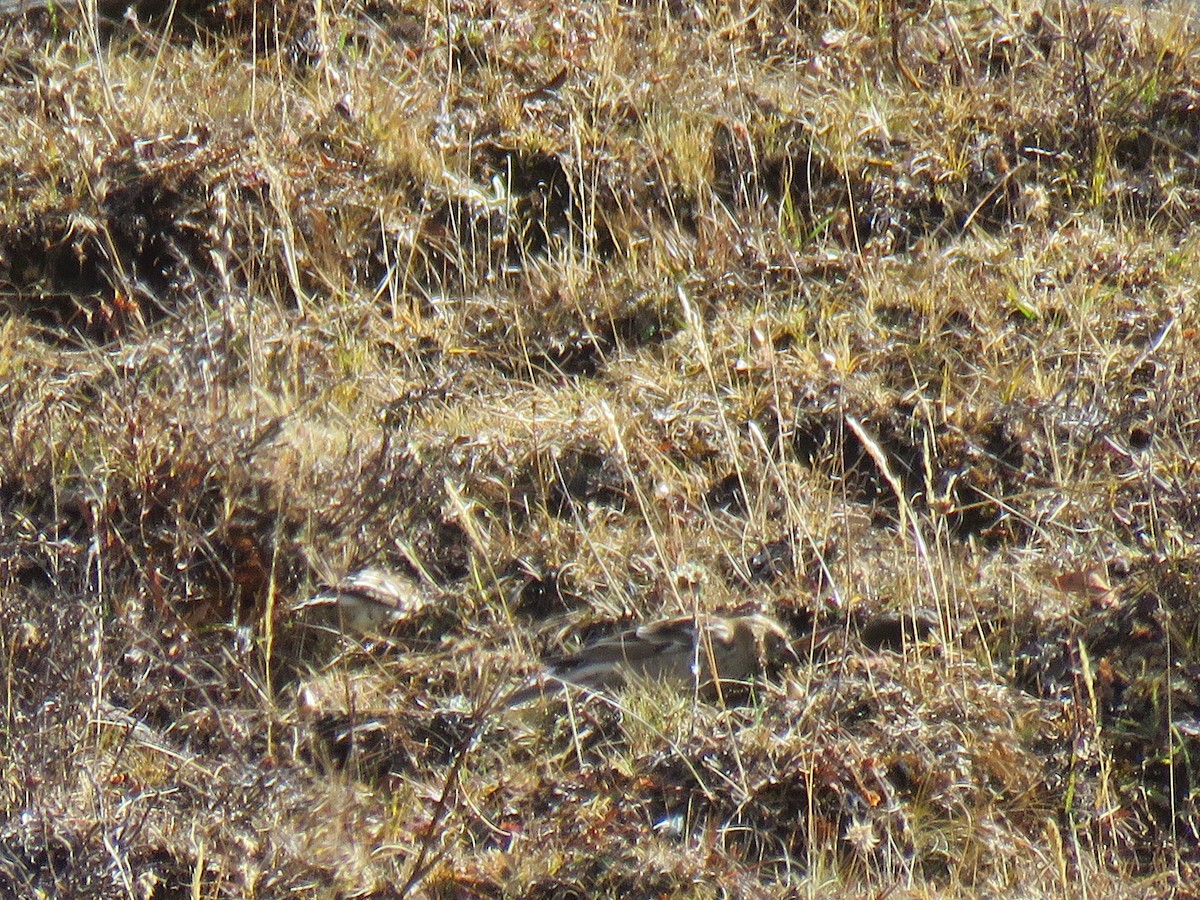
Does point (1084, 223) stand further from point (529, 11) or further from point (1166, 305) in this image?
point (529, 11)

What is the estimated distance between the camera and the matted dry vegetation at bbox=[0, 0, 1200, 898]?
312 cm

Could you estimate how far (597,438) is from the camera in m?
3.91

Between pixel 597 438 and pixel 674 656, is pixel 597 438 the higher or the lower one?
the higher one

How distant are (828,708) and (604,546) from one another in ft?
2.42

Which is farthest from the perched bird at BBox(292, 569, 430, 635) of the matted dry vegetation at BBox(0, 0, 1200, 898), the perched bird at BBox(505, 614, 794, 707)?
the perched bird at BBox(505, 614, 794, 707)

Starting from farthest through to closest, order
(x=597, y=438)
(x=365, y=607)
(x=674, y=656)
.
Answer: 1. (x=597, y=438)
2. (x=365, y=607)
3. (x=674, y=656)

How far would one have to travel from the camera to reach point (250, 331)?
11.9 feet

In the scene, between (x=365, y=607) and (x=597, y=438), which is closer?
(x=365, y=607)

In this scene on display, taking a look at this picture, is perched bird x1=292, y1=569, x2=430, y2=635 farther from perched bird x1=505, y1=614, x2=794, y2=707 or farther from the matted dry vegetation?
perched bird x1=505, y1=614, x2=794, y2=707

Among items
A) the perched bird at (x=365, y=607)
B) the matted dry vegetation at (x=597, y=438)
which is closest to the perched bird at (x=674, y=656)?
the matted dry vegetation at (x=597, y=438)

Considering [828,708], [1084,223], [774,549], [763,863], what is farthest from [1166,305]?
[763,863]

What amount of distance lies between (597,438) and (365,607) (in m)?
0.76

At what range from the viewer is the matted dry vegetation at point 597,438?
3.12 meters

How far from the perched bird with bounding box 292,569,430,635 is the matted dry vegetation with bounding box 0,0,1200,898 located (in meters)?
0.04
